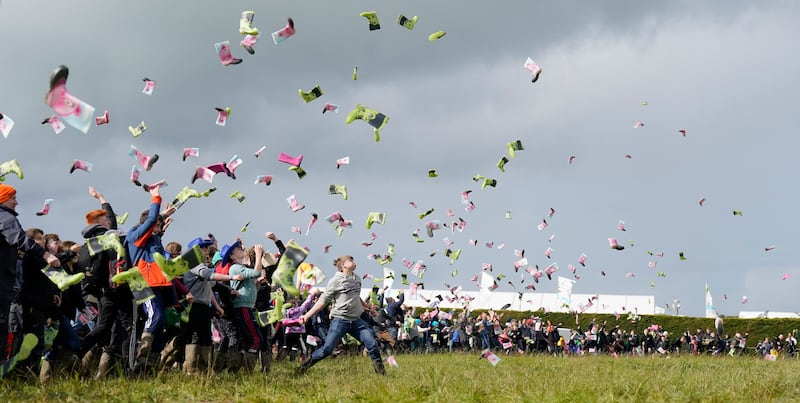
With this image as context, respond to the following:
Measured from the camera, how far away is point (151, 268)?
314 inches

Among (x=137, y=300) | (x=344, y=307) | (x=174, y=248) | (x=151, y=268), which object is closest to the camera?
(x=137, y=300)

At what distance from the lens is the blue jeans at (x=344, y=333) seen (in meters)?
9.76

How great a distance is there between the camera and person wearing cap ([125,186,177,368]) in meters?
7.87

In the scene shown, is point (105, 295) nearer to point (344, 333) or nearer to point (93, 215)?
point (93, 215)

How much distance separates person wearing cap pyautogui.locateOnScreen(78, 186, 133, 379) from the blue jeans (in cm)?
264

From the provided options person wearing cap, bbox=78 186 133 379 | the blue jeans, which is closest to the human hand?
person wearing cap, bbox=78 186 133 379

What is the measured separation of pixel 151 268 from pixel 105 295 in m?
0.69

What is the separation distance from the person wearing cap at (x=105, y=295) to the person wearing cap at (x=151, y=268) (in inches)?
8.8

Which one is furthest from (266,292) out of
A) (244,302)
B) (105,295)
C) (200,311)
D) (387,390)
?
(387,390)

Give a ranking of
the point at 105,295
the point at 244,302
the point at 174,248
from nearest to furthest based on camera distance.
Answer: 1. the point at 105,295
2. the point at 174,248
3. the point at 244,302

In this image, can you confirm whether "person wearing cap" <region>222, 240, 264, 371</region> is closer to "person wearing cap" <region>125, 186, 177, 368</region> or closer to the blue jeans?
the blue jeans

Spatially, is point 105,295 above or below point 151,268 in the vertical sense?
below

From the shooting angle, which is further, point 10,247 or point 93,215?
point 93,215

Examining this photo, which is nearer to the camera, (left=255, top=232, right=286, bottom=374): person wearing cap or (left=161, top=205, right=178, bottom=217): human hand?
(left=161, top=205, right=178, bottom=217): human hand
